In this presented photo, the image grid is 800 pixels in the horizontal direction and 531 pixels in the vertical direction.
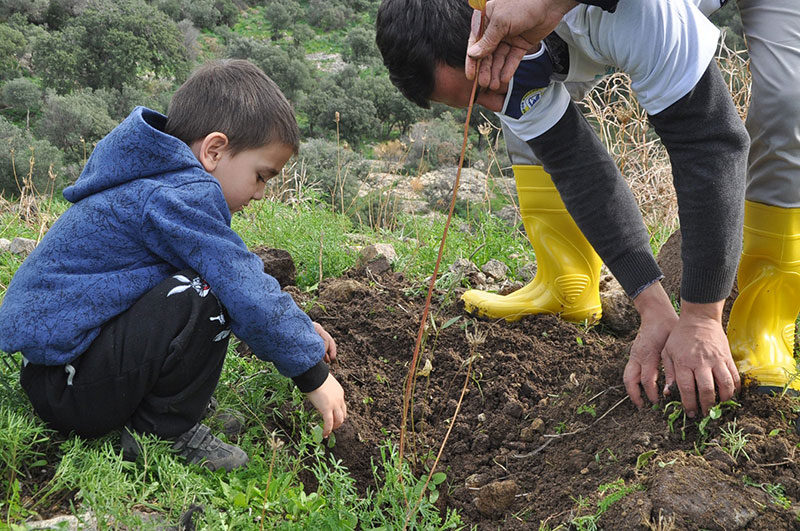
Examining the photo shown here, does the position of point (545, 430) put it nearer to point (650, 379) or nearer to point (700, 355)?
point (650, 379)

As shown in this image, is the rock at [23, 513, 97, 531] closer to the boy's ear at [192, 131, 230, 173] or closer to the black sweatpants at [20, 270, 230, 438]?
the black sweatpants at [20, 270, 230, 438]

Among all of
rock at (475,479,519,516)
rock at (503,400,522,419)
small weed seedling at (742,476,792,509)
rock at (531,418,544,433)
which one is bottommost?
rock at (503,400,522,419)

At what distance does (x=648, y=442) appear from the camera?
5.41ft

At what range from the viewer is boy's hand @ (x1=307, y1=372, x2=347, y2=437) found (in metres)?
1.73

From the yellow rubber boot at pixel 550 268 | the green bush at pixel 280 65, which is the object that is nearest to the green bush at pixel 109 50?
the green bush at pixel 280 65

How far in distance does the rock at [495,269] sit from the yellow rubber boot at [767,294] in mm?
1204

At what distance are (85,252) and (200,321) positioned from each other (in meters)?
0.34

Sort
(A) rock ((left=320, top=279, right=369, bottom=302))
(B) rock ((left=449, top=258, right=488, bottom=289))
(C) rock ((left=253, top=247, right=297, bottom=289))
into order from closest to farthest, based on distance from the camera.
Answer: (A) rock ((left=320, top=279, right=369, bottom=302)) → (C) rock ((left=253, top=247, right=297, bottom=289)) → (B) rock ((left=449, top=258, right=488, bottom=289))

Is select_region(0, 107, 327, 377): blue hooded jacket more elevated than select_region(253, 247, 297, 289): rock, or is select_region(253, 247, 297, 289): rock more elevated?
select_region(0, 107, 327, 377): blue hooded jacket

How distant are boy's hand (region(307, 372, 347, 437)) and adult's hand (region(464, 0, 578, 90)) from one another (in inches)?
36.3

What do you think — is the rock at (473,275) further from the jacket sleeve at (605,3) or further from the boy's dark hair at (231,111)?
the jacket sleeve at (605,3)

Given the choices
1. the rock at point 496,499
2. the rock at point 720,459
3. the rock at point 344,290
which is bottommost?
the rock at point 344,290

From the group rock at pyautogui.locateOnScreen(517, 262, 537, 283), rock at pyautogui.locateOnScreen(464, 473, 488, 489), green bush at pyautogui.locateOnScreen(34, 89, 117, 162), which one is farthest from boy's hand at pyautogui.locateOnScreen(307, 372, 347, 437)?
green bush at pyautogui.locateOnScreen(34, 89, 117, 162)

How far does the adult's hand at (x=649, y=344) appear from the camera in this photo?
1733 millimetres
